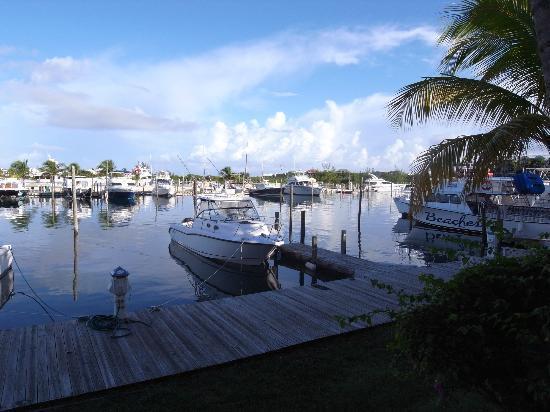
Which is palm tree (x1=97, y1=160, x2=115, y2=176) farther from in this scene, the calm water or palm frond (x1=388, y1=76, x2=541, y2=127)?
palm frond (x1=388, y1=76, x2=541, y2=127)

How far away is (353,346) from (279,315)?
2.17 meters

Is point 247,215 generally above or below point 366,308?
above

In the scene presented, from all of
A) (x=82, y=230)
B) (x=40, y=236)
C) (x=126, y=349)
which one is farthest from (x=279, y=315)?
(x=82, y=230)

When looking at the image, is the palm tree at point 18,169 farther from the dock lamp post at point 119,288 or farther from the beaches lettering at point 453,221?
the dock lamp post at point 119,288

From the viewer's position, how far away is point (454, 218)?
102 ft

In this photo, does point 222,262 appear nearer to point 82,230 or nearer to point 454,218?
point 454,218

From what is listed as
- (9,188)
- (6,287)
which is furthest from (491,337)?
(9,188)

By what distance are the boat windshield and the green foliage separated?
18423 millimetres

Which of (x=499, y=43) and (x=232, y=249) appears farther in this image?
(x=232, y=249)

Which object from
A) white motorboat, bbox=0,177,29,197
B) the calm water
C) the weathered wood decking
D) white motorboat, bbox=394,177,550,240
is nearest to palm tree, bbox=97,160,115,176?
white motorboat, bbox=0,177,29,197

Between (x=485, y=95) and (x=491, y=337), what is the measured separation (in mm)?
5750

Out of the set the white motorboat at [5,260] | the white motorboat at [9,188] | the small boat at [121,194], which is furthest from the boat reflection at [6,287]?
the white motorboat at [9,188]

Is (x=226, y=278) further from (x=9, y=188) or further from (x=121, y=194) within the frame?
(x=9, y=188)

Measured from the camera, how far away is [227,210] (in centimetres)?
2223
